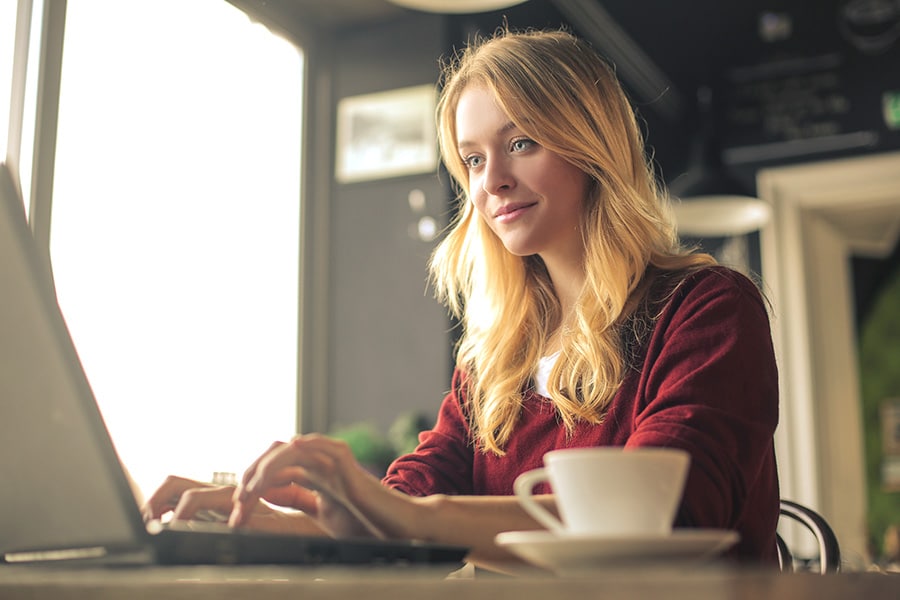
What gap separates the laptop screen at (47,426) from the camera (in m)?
0.71

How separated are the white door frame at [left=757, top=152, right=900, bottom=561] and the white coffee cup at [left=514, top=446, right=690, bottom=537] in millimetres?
3938

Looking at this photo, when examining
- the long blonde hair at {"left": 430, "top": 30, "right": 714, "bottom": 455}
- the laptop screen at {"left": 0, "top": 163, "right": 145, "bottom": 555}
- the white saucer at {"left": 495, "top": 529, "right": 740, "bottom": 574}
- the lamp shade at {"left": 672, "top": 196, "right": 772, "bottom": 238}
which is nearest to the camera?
the white saucer at {"left": 495, "top": 529, "right": 740, "bottom": 574}

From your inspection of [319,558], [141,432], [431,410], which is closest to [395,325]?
[431,410]

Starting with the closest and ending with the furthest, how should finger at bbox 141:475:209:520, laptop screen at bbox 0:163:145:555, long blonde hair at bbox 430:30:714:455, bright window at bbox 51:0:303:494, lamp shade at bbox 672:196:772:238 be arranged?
laptop screen at bbox 0:163:145:555, finger at bbox 141:475:209:520, long blonde hair at bbox 430:30:714:455, bright window at bbox 51:0:303:494, lamp shade at bbox 672:196:772:238

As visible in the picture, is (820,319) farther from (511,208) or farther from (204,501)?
(204,501)

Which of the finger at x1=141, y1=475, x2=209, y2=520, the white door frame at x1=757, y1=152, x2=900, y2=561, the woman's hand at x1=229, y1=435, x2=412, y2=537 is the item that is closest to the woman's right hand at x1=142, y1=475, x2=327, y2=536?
the finger at x1=141, y1=475, x2=209, y2=520

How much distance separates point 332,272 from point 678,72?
7.25 feet

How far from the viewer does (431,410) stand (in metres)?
3.65

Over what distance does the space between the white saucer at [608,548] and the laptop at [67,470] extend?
0.17 m

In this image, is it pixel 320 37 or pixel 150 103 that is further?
pixel 320 37

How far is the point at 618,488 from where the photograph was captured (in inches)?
24.6

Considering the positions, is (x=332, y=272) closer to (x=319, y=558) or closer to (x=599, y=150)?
(x=599, y=150)

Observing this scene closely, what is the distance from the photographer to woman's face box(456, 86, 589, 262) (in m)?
1.42

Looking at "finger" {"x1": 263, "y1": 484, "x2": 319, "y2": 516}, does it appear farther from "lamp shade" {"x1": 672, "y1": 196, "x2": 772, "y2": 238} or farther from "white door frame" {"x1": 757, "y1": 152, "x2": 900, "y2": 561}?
"white door frame" {"x1": 757, "y1": 152, "x2": 900, "y2": 561}
